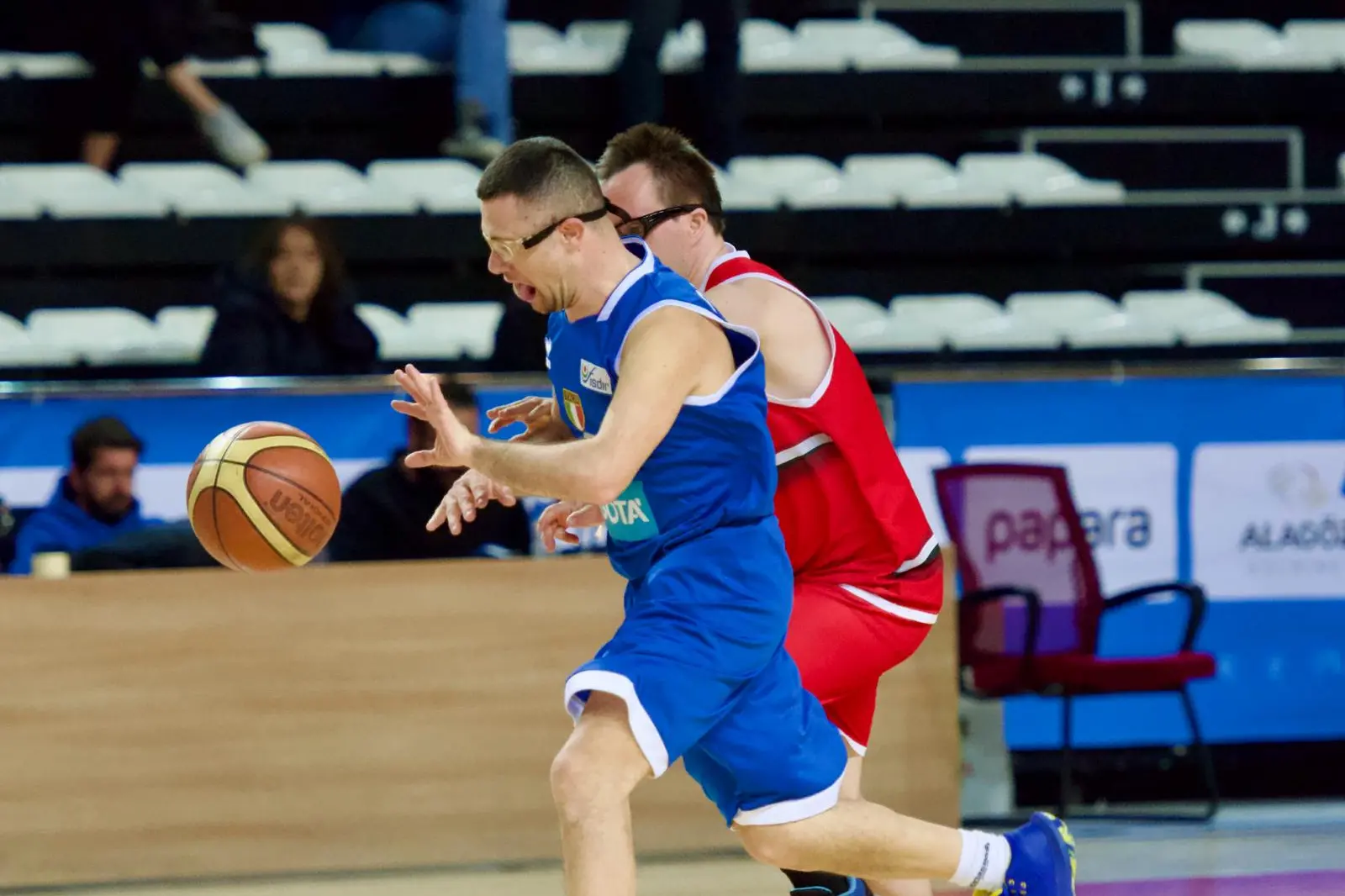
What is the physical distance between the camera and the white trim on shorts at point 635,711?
128 inches

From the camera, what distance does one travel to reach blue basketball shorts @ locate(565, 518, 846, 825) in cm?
329

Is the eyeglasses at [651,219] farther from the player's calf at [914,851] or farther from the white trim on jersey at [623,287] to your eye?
the player's calf at [914,851]

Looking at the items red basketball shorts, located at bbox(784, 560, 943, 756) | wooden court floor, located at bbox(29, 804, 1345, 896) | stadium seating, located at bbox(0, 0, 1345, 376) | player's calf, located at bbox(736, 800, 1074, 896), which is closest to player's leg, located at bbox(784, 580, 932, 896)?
red basketball shorts, located at bbox(784, 560, 943, 756)

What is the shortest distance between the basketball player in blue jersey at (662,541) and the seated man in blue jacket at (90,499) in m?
3.27

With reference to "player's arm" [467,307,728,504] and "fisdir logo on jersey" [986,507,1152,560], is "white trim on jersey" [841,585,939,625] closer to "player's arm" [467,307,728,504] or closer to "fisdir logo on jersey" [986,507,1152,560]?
"player's arm" [467,307,728,504]

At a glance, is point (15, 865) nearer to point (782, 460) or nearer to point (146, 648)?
point (146, 648)

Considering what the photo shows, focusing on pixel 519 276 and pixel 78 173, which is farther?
pixel 78 173

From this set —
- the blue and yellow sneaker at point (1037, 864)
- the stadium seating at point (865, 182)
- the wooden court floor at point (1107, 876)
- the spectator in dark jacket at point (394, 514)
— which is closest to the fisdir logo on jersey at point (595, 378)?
the blue and yellow sneaker at point (1037, 864)

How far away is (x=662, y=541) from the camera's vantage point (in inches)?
137

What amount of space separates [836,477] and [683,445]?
0.67 m

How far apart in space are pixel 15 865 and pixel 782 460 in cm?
328

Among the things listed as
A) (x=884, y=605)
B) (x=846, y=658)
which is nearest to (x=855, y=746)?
(x=846, y=658)

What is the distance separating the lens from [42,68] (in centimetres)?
920

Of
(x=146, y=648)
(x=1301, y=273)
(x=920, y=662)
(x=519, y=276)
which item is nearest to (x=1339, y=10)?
(x=1301, y=273)
